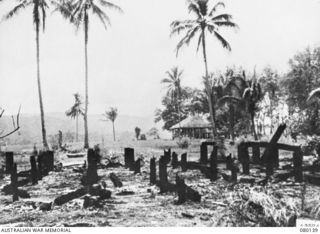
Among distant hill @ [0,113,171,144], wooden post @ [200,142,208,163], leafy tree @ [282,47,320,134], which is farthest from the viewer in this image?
distant hill @ [0,113,171,144]

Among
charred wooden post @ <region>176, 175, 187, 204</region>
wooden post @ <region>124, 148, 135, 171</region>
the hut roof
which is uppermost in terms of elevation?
the hut roof

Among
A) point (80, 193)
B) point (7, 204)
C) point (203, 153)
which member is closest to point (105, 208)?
Result: point (80, 193)

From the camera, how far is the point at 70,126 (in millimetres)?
119625

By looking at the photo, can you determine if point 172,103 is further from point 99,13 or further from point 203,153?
point 203,153

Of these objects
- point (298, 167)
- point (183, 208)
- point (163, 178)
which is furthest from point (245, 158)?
point (183, 208)

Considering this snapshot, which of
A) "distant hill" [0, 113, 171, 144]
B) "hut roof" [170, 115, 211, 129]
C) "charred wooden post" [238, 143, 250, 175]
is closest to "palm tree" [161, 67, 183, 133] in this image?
"hut roof" [170, 115, 211, 129]

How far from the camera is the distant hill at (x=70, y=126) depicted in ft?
275

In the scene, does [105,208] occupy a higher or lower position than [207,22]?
lower

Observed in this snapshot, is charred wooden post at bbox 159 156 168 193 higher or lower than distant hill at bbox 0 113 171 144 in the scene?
lower

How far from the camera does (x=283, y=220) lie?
6.89 meters

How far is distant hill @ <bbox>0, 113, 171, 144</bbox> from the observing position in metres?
83.7

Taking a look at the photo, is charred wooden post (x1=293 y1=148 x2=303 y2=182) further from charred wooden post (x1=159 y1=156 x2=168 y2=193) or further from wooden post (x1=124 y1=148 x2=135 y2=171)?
wooden post (x1=124 y1=148 x2=135 y2=171)

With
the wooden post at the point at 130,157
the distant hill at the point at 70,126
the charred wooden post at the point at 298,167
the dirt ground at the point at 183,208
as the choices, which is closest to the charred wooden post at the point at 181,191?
the dirt ground at the point at 183,208

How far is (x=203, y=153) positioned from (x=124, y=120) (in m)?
166
